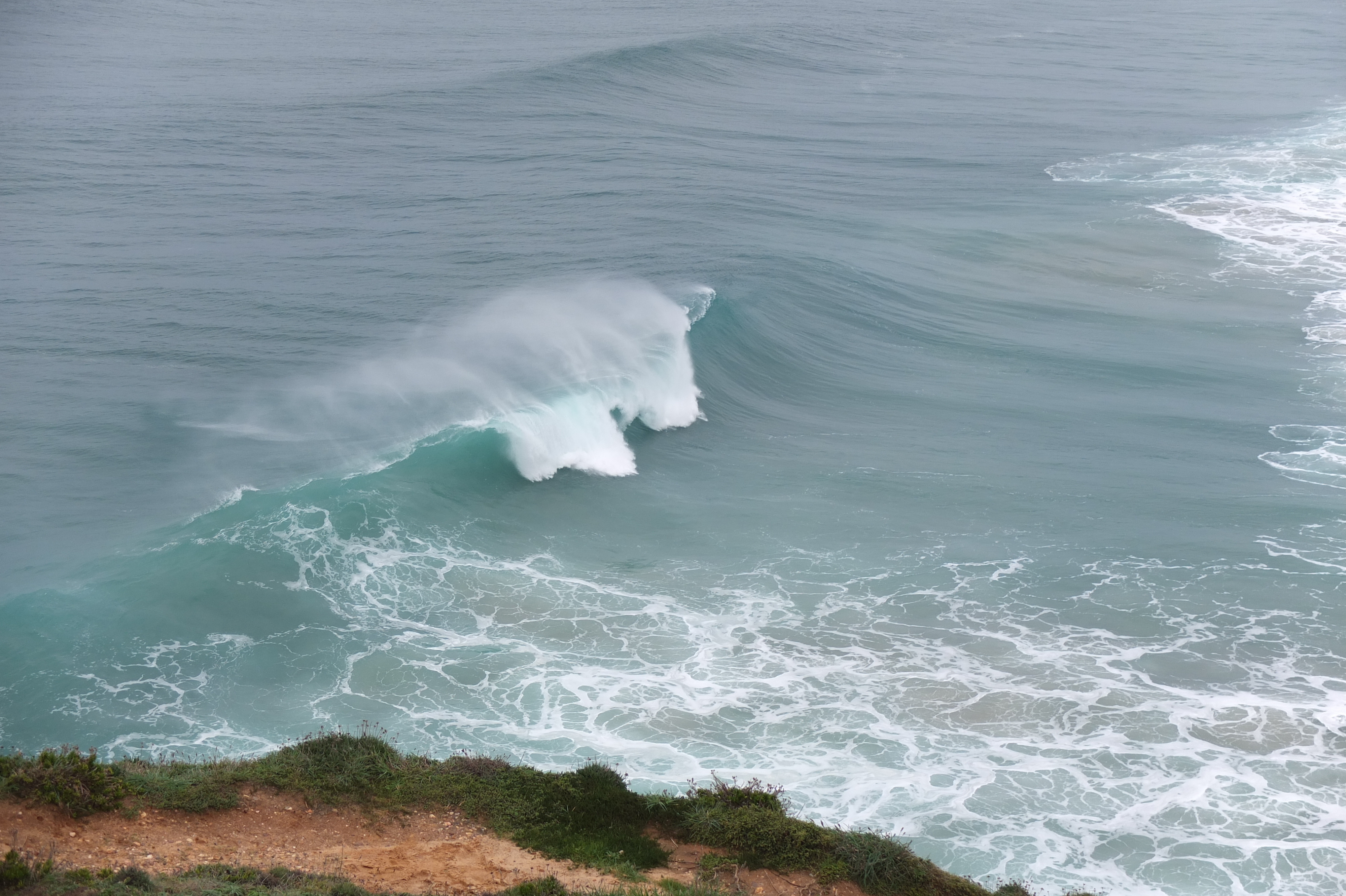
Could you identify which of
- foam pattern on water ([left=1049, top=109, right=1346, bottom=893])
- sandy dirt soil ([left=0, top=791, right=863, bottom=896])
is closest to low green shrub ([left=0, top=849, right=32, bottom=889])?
sandy dirt soil ([left=0, top=791, right=863, bottom=896])

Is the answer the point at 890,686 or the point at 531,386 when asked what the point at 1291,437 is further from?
the point at 531,386

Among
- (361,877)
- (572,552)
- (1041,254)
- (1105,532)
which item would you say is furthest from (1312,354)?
(361,877)

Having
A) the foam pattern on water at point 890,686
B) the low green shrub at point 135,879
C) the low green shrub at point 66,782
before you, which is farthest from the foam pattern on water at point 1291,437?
the low green shrub at point 66,782

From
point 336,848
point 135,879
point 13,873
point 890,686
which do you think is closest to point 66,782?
point 135,879

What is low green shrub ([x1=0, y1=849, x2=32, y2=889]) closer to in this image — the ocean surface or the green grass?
the green grass

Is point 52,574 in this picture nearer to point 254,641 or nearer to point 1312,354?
point 254,641
